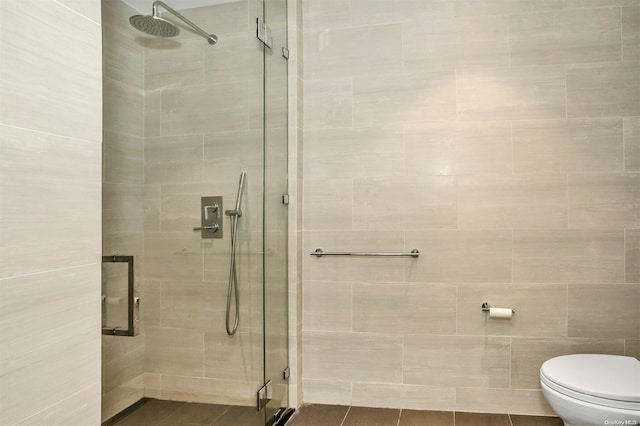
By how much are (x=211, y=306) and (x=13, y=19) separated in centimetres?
108

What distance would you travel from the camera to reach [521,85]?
252 centimetres

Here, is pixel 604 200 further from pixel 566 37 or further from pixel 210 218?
pixel 210 218

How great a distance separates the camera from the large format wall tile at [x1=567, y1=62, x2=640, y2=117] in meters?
2.42

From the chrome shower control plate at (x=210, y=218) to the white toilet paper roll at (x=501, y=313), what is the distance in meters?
1.41

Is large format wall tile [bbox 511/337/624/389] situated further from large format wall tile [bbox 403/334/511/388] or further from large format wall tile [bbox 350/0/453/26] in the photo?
large format wall tile [bbox 350/0/453/26]

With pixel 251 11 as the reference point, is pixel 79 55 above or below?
below

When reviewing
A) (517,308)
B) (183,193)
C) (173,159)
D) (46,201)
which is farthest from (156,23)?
(517,308)

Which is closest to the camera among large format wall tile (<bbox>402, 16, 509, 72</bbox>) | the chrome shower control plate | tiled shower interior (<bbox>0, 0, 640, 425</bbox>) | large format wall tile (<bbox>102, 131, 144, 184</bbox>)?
large format wall tile (<bbox>102, 131, 144, 184</bbox>)

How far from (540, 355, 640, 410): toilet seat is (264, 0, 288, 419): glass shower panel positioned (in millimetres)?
1204

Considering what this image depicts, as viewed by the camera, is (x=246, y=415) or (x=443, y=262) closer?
(x=246, y=415)

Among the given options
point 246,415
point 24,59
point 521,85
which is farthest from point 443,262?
point 24,59

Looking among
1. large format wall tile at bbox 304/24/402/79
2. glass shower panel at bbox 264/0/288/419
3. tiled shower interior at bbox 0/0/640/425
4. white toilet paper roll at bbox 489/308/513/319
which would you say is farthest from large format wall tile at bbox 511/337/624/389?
large format wall tile at bbox 304/24/402/79

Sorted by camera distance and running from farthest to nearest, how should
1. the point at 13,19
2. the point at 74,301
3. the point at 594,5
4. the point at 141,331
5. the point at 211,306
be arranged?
1. the point at 594,5
2. the point at 211,306
3. the point at 141,331
4. the point at 74,301
5. the point at 13,19

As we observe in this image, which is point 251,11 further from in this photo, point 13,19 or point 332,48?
point 13,19
